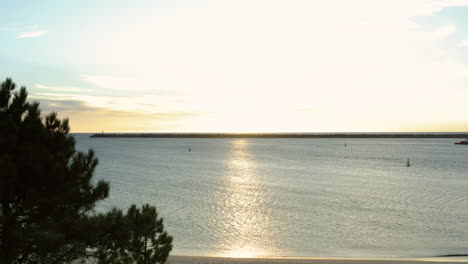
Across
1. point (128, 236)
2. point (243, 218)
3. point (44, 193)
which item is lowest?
point (243, 218)

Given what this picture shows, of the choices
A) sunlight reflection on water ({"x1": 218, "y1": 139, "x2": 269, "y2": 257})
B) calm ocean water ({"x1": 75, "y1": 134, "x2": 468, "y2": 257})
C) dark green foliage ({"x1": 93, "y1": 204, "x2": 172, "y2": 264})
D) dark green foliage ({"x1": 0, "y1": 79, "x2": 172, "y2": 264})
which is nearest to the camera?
dark green foliage ({"x1": 0, "y1": 79, "x2": 172, "y2": 264})

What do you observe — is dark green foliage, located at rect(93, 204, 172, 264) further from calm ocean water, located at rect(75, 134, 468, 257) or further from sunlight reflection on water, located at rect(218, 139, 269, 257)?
calm ocean water, located at rect(75, 134, 468, 257)

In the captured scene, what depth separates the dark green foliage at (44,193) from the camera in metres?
10.8

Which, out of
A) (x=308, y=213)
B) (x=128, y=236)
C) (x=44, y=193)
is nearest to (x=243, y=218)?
(x=308, y=213)

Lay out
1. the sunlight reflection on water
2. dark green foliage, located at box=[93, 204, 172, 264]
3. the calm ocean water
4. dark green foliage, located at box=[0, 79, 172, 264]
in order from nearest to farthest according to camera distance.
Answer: dark green foliage, located at box=[0, 79, 172, 264]
dark green foliage, located at box=[93, 204, 172, 264]
the sunlight reflection on water
the calm ocean water

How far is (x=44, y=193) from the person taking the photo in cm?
1130

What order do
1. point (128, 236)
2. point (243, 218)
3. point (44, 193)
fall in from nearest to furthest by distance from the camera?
point (44, 193) → point (128, 236) → point (243, 218)

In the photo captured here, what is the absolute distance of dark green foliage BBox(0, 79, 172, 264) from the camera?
10.8 metres

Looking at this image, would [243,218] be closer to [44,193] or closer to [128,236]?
[128,236]

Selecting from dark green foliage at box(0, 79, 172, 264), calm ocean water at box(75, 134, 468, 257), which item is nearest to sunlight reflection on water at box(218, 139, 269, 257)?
calm ocean water at box(75, 134, 468, 257)

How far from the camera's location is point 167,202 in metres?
43.1

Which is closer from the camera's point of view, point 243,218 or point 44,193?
point 44,193

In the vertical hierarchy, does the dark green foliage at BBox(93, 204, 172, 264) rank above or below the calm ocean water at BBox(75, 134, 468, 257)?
above

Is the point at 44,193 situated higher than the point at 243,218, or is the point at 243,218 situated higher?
the point at 44,193
